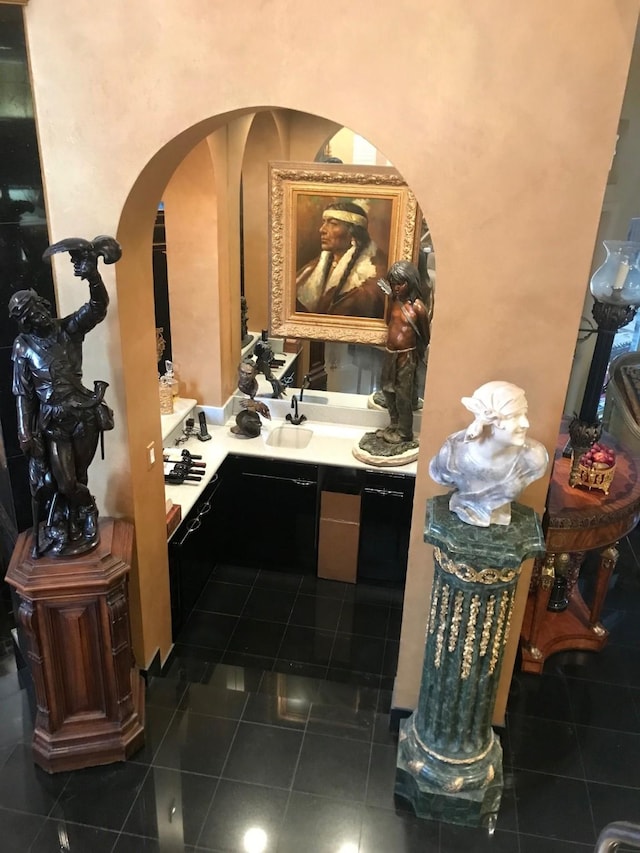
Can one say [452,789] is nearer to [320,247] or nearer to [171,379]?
[171,379]

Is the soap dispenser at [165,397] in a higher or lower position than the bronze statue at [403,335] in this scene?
lower

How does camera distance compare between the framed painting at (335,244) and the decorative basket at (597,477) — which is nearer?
the decorative basket at (597,477)

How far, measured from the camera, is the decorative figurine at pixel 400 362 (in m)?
4.64

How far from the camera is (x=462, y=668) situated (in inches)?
131

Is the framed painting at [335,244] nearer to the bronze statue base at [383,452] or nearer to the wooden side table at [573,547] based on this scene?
the bronze statue base at [383,452]

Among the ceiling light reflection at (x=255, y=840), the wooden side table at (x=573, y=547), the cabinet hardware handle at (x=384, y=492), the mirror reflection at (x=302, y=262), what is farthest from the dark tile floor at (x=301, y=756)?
the mirror reflection at (x=302, y=262)

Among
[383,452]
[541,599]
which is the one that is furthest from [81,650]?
[541,599]

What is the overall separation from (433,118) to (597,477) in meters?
2.31

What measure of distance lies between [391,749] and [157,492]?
1875mm

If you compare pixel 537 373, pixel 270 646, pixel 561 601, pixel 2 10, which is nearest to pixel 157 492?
pixel 270 646

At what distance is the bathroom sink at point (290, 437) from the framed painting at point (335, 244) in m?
0.70

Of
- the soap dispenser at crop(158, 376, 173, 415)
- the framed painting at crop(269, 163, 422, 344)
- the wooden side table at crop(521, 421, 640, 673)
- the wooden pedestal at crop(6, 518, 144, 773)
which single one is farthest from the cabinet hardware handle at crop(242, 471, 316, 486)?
the wooden side table at crop(521, 421, 640, 673)

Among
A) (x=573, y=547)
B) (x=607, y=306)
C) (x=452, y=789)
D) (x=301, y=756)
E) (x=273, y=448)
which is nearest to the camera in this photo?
(x=452, y=789)

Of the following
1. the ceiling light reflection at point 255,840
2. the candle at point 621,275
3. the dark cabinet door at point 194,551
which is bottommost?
the ceiling light reflection at point 255,840
